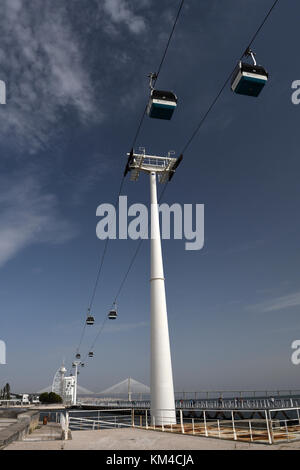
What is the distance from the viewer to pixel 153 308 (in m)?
22.8

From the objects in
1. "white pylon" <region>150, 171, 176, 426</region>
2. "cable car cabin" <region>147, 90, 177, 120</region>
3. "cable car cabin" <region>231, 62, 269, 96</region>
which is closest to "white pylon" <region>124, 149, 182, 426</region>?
"white pylon" <region>150, 171, 176, 426</region>

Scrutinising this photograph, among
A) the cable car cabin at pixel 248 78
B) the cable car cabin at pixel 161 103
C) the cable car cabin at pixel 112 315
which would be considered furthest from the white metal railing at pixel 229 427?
the cable car cabin at pixel 161 103

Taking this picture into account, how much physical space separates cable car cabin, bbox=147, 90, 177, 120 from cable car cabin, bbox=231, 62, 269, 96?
3166mm

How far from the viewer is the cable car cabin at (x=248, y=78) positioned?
12008 mm

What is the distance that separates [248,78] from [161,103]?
400 cm

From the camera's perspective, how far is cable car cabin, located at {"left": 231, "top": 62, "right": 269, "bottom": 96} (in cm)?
1201

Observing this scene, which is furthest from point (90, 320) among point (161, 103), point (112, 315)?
point (161, 103)

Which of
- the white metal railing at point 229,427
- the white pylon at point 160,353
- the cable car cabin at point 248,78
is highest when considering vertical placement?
the cable car cabin at point 248,78

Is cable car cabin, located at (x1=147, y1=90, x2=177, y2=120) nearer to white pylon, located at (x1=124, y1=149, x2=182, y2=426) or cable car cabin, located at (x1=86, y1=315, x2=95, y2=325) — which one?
white pylon, located at (x1=124, y1=149, x2=182, y2=426)

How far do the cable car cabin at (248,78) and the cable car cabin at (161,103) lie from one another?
3.17 m

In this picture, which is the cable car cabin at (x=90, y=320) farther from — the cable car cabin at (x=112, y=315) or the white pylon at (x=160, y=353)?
the white pylon at (x=160, y=353)
